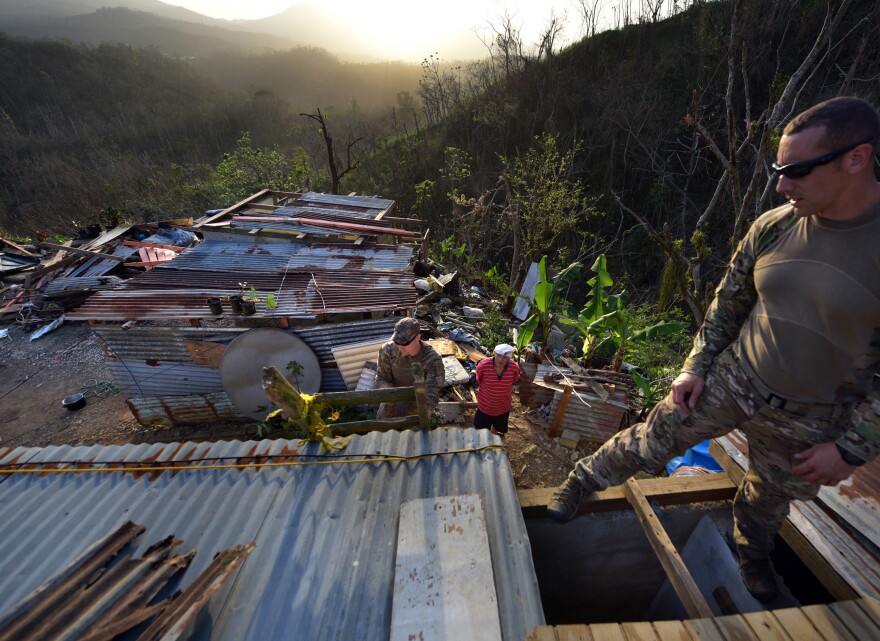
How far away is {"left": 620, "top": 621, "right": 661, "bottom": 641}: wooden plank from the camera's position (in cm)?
179

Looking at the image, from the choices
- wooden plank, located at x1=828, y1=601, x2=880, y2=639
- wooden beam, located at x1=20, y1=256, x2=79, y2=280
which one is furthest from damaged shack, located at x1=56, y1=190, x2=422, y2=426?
wooden beam, located at x1=20, y1=256, x2=79, y2=280

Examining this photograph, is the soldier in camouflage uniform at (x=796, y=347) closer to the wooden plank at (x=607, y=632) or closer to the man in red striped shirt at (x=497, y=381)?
the wooden plank at (x=607, y=632)

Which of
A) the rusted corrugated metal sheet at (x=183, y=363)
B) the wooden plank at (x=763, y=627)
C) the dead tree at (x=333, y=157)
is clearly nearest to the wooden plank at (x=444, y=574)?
the wooden plank at (x=763, y=627)

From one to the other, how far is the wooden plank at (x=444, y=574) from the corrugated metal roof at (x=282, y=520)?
3.0 inches

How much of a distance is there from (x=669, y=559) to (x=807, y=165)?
224 cm

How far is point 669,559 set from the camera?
221 cm

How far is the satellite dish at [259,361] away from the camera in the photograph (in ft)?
17.3

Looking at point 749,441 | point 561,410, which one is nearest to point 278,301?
point 561,410

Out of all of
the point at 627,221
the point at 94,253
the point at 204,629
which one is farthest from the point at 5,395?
the point at 627,221

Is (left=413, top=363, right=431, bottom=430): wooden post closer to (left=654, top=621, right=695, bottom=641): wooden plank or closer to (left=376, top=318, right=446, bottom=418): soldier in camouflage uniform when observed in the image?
(left=376, top=318, right=446, bottom=418): soldier in camouflage uniform

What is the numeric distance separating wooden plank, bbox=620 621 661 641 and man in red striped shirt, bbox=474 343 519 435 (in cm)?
295

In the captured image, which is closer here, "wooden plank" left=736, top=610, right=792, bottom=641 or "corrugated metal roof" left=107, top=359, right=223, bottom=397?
"wooden plank" left=736, top=610, right=792, bottom=641

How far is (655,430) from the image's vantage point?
8.04ft

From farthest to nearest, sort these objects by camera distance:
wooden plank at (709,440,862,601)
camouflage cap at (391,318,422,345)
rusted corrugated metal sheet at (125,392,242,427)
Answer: rusted corrugated metal sheet at (125,392,242,427)
camouflage cap at (391,318,422,345)
wooden plank at (709,440,862,601)
